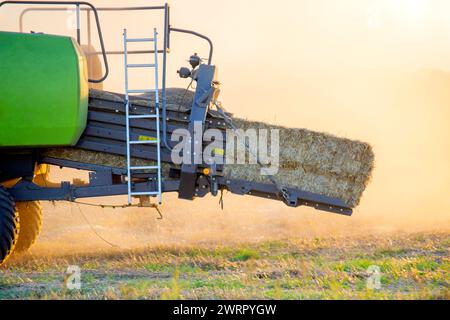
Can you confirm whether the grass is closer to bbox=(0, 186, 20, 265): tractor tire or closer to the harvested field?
bbox=(0, 186, 20, 265): tractor tire

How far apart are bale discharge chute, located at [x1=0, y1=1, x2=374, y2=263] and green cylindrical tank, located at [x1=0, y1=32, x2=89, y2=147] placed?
0.5 inches

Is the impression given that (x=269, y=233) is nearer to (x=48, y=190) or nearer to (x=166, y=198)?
(x=166, y=198)

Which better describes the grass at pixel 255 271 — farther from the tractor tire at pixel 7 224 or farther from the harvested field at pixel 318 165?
the harvested field at pixel 318 165

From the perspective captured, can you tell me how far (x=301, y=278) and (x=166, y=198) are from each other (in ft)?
29.3

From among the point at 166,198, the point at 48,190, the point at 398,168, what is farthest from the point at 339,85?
the point at 48,190

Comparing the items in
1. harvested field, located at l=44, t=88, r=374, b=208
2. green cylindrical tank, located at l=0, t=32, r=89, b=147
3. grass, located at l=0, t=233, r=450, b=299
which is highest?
green cylindrical tank, located at l=0, t=32, r=89, b=147

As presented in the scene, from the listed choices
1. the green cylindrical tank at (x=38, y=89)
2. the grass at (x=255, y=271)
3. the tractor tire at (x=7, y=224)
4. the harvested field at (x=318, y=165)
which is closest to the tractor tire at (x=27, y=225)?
the grass at (x=255, y=271)

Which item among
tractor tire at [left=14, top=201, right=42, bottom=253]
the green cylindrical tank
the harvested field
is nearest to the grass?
tractor tire at [left=14, top=201, right=42, bottom=253]

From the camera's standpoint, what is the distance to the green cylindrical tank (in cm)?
1020

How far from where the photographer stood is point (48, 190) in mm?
11031

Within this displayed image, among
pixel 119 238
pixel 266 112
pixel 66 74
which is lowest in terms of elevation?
pixel 119 238

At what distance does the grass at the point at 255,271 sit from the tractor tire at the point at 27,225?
0.24m

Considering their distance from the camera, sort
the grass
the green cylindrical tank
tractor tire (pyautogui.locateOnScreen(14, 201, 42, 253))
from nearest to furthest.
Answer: the grass
the green cylindrical tank
tractor tire (pyautogui.locateOnScreen(14, 201, 42, 253))

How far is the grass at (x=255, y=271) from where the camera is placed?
8.77 m
